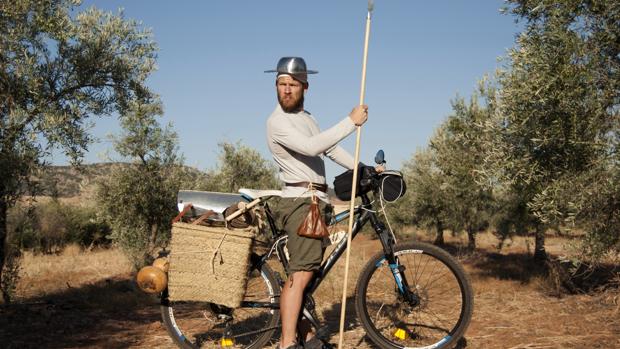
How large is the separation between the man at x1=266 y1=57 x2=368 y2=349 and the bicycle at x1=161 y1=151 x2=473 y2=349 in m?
0.26

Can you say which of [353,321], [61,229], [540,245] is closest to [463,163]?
[540,245]

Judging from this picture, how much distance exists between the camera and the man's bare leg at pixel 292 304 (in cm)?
450

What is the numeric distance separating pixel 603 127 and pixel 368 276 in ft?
18.1

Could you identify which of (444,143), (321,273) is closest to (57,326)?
(321,273)

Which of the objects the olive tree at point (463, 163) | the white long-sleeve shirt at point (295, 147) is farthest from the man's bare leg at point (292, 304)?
the olive tree at point (463, 163)

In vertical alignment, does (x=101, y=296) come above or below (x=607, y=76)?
below

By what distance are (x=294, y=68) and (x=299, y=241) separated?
4.98ft

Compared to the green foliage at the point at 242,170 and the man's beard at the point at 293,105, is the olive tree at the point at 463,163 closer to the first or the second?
the green foliage at the point at 242,170

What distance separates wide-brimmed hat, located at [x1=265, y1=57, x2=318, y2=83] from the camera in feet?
14.6

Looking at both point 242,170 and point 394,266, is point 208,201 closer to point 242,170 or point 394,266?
point 394,266

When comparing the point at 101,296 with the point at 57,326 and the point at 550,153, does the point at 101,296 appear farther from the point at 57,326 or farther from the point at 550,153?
the point at 550,153

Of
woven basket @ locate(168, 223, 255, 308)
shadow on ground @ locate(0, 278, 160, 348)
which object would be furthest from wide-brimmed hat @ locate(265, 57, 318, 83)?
shadow on ground @ locate(0, 278, 160, 348)

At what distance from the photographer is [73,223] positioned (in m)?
28.8

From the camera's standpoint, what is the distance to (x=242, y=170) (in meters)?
21.8
